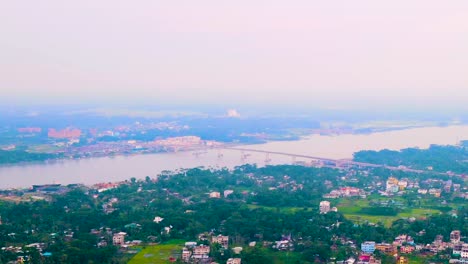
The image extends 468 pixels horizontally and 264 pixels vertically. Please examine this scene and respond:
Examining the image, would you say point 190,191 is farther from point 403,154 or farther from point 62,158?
point 403,154

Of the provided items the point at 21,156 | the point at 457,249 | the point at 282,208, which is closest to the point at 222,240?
the point at 282,208

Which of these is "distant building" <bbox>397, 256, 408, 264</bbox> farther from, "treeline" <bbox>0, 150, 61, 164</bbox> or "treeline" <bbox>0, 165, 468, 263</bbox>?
"treeline" <bbox>0, 150, 61, 164</bbox>

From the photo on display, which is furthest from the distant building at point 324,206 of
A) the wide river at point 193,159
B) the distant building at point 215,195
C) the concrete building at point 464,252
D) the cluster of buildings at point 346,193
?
the wide river at point 193,159

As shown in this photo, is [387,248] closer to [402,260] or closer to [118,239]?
[402,260]

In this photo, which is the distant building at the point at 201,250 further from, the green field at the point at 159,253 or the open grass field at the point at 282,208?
the open grass field at the point at 282,208

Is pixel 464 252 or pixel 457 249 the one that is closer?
pixel 464 252

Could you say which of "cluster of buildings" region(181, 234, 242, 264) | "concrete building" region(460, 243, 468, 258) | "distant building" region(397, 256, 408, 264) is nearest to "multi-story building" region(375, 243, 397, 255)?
"distant building" region(397, 256, 408, 264)

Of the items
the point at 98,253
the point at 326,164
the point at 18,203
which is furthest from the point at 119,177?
the point at 98,253
